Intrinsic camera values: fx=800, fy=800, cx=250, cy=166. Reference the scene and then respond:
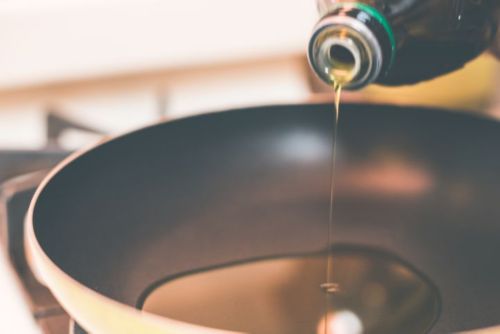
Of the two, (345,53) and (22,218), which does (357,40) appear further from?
(22,218)

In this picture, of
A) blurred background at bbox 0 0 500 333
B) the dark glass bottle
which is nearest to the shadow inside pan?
the dark glass bottle

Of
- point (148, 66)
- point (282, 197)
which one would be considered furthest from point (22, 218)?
point (148, 66)

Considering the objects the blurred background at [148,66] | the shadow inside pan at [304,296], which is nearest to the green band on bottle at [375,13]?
the shadow inside pan at [304,296]

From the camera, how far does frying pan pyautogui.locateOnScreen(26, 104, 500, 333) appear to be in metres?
0.58

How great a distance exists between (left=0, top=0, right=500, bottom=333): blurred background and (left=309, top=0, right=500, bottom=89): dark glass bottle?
30 cm

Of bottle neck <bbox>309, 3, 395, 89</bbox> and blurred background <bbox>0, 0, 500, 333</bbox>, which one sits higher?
blurred background <bbox>0, 0, 500, 333</bbox>

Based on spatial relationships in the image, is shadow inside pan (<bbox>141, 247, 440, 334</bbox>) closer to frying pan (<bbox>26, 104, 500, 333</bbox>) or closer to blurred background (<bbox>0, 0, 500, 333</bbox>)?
frying pan (<bbox>26, 104, 500, 333</bbox>)

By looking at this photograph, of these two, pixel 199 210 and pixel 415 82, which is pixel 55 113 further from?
pixel 415 82

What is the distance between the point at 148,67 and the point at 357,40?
20.3 inches

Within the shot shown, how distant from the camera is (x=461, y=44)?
52 centimetres

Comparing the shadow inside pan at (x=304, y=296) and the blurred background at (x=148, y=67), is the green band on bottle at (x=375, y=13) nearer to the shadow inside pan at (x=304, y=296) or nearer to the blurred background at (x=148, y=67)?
the shadow inside pan at (x=304, y=296)

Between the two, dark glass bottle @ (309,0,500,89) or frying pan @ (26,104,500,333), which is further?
frying pan @ (26,104,500,333)

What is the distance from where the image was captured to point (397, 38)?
0.50 m

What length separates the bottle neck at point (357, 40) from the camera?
46 centimetres
